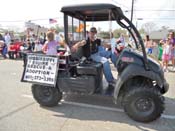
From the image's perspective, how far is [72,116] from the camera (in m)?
4.91

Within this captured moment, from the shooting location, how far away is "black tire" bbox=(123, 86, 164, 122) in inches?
179

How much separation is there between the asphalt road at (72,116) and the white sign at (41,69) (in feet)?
1.93

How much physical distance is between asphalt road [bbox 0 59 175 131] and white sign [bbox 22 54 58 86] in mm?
588

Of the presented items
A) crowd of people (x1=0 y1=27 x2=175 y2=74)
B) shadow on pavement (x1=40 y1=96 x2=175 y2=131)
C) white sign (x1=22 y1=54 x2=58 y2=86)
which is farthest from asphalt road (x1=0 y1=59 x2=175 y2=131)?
crowd of people (x1=0 y1=27 x2=175 y2=74)

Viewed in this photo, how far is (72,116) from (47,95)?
0.82 meters

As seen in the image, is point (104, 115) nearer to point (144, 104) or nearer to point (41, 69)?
point (144, 104)

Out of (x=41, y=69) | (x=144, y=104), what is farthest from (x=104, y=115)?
(x=41, y=69)

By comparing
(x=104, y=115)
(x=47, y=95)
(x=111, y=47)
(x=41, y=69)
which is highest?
(x=111, y=47)

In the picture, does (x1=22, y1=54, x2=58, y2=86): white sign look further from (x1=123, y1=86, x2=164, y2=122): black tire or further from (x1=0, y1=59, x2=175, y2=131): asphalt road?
(x1=123, y1=86, x2=164, y2=122): black tire

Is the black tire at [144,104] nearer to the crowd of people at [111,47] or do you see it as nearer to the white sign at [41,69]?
the crowd of people at [111,47]

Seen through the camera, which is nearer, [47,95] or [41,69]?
[41,69]

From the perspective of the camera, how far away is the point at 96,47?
5797mm

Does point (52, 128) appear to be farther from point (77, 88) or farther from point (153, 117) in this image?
point (153, 117)

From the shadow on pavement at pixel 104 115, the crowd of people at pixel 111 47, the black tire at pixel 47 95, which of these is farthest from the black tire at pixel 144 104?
the black tire at pixel 47 95
